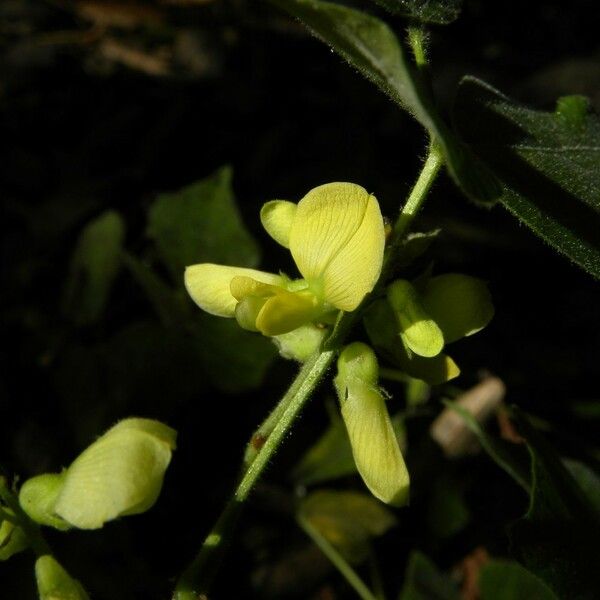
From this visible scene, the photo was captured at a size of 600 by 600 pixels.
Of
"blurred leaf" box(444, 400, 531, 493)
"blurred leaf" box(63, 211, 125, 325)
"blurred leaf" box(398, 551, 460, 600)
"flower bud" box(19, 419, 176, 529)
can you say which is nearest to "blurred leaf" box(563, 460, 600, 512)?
"blurred leaf" box(444, 400, 531, 493)

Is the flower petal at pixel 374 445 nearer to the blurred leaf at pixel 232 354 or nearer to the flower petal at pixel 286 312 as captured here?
the flower petal at pixel 286 312

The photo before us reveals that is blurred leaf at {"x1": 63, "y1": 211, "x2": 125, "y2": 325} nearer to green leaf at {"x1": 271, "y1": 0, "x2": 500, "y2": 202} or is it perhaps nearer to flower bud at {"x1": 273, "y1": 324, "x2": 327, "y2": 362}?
flower bud at {"x1": 273, "y1": 324, "x2": 327, "y2": 362}

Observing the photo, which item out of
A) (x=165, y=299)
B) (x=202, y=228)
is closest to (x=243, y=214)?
(x=202, y=228)

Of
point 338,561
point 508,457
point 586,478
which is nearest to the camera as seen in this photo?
point 508,457

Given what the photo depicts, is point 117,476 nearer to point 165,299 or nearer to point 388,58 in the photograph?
point 388,58

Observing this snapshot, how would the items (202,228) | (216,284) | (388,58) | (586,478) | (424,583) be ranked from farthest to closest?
(202,228) < (424,583) < (586,478) < (216,284) < (388,58)

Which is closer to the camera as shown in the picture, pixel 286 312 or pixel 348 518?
pixel 286 312

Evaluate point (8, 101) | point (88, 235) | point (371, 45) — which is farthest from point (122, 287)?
point (371, 45)
